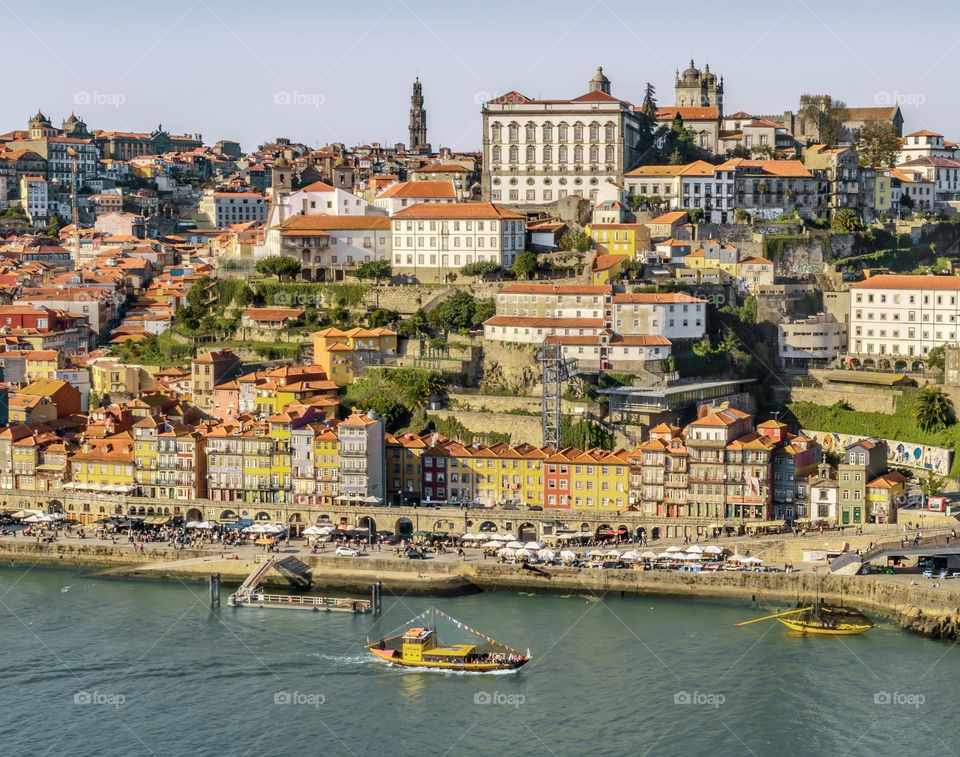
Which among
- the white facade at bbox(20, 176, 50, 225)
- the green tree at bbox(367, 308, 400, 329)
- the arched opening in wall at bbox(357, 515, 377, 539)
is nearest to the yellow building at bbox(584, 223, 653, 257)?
the green tree at bbox(367, 308, 400, 329)

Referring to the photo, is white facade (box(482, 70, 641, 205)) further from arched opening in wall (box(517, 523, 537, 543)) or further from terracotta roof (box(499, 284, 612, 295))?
arched opening in wall (box(517, 523, 537, 543))

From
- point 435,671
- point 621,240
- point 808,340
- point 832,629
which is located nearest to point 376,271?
point 621,240

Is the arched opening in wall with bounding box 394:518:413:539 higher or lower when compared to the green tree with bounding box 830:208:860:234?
lower

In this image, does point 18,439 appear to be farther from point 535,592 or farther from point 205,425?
point 535,592

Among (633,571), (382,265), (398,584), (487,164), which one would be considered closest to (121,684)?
(398,584)

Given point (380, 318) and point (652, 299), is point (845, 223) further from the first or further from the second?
point (380, 318)

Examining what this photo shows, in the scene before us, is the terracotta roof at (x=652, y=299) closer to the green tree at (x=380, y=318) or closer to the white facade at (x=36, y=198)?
the green tree at (x=380, y=318)
